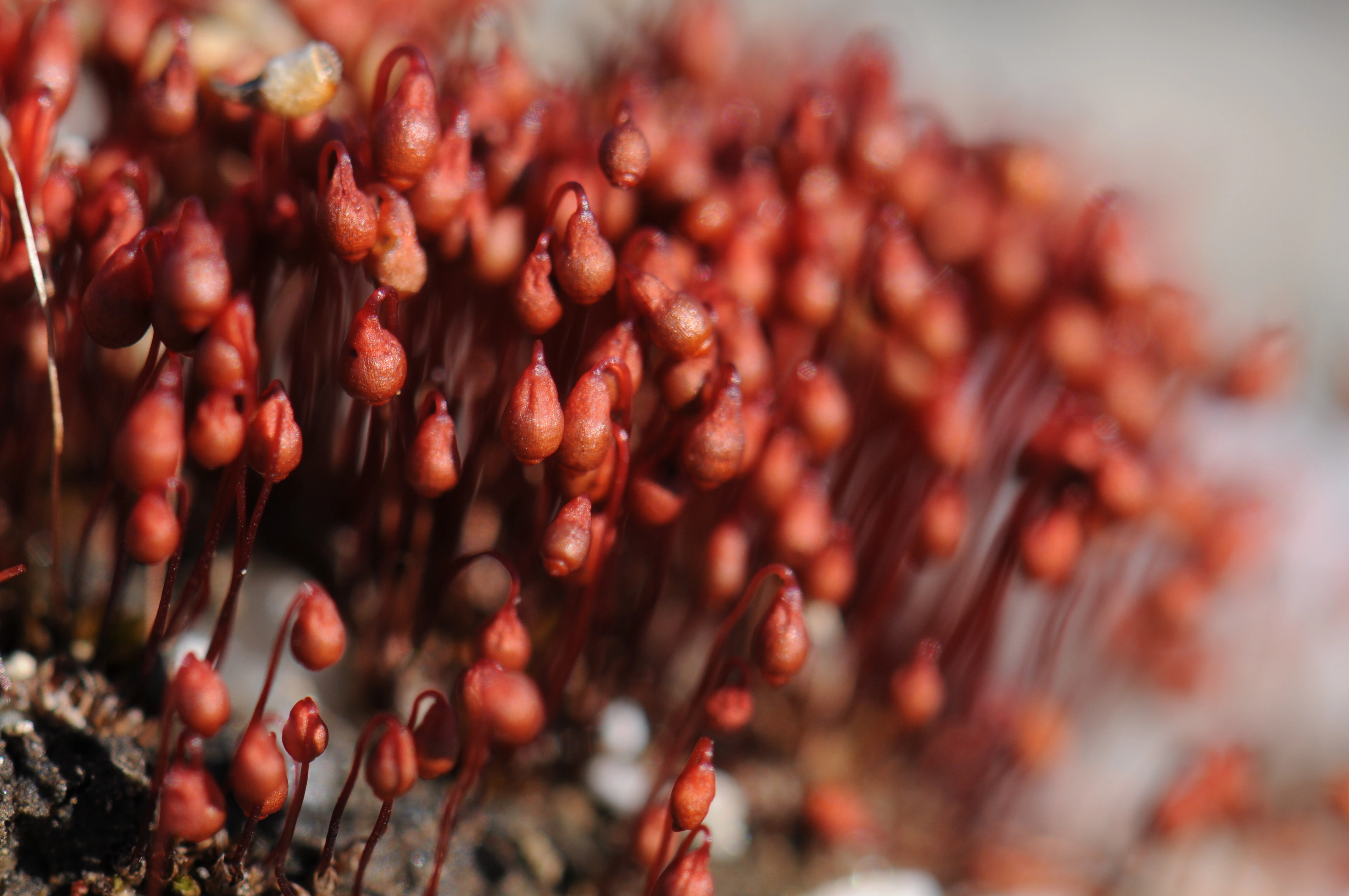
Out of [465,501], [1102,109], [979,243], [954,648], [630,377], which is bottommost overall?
[465,501]

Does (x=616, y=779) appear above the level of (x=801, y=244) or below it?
below

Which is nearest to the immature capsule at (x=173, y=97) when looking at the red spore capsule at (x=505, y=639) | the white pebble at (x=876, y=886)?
the red spore capsule at (x=505, y=639)

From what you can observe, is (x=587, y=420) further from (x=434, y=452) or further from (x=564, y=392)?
(x=564, y=392)

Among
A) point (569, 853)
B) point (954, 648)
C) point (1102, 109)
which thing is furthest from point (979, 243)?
point (1102, 109)

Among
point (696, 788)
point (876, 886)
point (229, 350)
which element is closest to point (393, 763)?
point (696, 788)

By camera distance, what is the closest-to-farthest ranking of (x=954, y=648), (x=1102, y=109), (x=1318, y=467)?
A: 1. (x=954, y=648)
2. (x=1318, y=467)
3. (x=1102, y=109)

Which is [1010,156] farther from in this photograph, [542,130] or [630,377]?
[630,377]

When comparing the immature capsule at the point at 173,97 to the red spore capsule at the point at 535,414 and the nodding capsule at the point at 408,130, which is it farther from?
the red spore capsule at the point at 535,414
